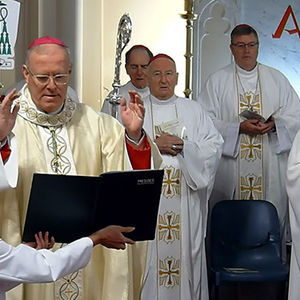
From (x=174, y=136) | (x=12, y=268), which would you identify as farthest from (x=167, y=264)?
(x=12, y=268)

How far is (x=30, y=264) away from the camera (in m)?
2.62

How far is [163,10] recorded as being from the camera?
8.50m

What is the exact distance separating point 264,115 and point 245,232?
1269 millimetres

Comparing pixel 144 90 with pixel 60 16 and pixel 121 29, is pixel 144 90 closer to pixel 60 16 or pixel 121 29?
pixel 60 16

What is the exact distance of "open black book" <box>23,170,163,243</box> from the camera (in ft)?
10.6

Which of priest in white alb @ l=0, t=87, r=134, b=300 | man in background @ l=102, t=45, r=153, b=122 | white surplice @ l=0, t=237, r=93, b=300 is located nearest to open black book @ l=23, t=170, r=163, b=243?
priest in white alb @ l=0, t=87, r=134, b=300

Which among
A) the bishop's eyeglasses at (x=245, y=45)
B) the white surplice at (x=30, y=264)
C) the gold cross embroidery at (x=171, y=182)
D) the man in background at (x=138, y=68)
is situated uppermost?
the bishop's eyeglasses at (x=245, y=45)

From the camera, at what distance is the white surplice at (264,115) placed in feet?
22.8

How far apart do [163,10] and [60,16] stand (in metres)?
1.41

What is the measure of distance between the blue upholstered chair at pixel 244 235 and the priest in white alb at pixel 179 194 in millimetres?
228

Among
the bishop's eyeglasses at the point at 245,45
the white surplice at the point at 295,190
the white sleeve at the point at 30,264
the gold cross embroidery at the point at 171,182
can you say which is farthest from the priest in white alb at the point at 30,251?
the bishop's eyeglasses at the point at 245,45

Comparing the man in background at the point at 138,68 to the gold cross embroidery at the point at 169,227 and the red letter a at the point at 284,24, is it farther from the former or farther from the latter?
the red letter a at the point at 284,24

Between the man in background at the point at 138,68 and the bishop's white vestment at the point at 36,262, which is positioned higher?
the man in background at the point at 138,68

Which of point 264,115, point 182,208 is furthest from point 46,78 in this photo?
point 264,115
